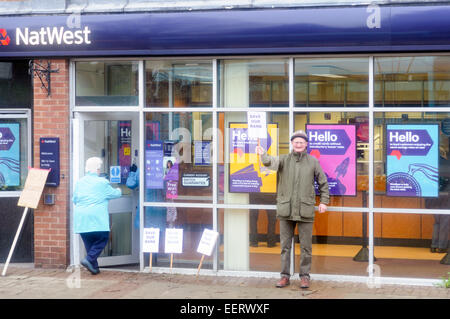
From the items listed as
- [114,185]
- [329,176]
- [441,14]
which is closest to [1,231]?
[114,185]

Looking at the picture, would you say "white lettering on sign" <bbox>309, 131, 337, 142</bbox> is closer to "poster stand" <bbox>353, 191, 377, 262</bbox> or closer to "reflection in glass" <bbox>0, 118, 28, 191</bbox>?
"poster stand" <bbox>353, 191, 377, 262</bbox>

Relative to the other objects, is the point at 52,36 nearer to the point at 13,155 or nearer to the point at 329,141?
the point at 13,155

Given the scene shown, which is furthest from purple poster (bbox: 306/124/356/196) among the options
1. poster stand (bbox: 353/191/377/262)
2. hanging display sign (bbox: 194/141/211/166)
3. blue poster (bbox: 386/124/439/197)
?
hanging display sign (bbox: 194/141/211/166)

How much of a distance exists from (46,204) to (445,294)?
17.7 feet

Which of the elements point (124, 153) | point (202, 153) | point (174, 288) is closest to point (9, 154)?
point (124, 153)

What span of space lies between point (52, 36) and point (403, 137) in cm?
488

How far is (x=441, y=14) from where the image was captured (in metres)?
8.77

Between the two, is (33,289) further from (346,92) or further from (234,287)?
(346,92)

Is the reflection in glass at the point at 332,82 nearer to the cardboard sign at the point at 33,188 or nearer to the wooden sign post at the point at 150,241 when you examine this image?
the wooden sign post at the point at 150,241

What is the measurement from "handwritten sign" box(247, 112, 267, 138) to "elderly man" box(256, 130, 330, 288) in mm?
260

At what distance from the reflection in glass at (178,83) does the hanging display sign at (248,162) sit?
0.60 meters

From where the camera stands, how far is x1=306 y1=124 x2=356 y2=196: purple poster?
932 centimetres

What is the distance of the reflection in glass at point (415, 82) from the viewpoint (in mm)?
9148

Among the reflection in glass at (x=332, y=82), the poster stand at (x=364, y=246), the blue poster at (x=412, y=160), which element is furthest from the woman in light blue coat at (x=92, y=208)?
the blue poster at (x=412, y=160)
